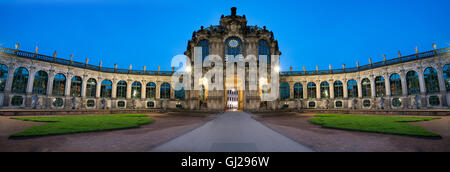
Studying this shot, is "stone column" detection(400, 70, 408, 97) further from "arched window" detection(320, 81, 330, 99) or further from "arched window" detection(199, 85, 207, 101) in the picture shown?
"arched window" detection(199, 85, 207, 101)

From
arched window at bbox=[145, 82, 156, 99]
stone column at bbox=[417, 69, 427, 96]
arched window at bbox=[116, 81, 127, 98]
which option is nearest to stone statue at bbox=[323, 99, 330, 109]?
stone column at bbox=[417, 69, 427, 96]

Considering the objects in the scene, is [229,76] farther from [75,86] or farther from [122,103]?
[75,86]

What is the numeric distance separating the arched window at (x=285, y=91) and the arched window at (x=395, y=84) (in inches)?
833

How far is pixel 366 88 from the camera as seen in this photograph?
129 ft

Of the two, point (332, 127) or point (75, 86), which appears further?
point (75, 86)

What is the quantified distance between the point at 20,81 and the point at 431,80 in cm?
7745

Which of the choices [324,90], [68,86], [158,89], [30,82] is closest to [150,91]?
[158,89]

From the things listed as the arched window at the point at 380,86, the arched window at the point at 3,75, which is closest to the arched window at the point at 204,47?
the arched window at the point at 3,75

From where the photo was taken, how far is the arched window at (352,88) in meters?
40.6

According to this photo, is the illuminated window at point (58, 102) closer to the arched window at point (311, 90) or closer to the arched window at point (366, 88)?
the arched window at point (311, 90)

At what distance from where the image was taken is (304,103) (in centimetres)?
4422
